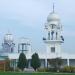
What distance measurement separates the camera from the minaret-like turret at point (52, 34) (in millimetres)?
97438

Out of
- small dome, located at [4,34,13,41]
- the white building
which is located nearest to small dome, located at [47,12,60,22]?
the white building

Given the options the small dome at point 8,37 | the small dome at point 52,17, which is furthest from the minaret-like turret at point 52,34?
the small dome at point 8,37

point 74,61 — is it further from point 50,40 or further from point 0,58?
point 0,58

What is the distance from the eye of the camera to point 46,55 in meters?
96.9

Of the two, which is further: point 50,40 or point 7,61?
point 50,40

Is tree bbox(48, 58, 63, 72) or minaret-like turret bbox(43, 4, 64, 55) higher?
minaret-like turret bbox(43, 4, 64, 55)

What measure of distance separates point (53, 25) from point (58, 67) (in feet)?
60.2

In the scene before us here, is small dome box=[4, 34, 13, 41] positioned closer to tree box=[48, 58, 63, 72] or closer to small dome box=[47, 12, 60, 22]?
small dome box=[47, 12, 60, 22]

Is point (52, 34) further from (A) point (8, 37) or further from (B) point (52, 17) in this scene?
(A) point (8, 37)

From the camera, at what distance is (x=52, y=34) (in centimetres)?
9988

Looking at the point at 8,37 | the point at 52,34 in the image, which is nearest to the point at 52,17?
the point at 52,34

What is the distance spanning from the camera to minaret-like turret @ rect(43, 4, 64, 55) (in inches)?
3836

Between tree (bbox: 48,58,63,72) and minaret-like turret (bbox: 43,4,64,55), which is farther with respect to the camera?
minaret-like turret (bbox: 43,4,64,55)

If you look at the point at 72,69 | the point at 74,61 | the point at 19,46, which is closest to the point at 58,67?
the point at 72,69
